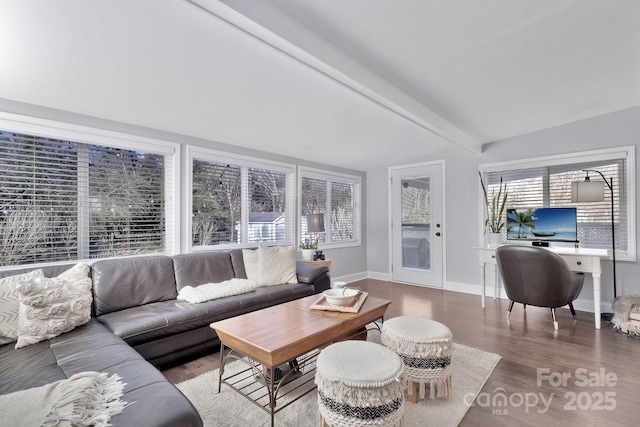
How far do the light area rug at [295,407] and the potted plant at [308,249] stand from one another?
92.2 inches

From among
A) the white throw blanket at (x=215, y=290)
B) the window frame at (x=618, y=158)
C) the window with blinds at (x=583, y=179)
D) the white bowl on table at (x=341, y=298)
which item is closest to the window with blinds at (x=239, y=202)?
the white throw blanket at (x=215, y=290)

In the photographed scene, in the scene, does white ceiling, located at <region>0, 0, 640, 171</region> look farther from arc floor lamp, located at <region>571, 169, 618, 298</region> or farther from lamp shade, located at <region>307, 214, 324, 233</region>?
lamp shade, located at <region>307, 214, 324, 233</region>

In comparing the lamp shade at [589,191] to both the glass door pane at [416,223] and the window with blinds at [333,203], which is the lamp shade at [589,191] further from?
the window with blinds at [333,203]

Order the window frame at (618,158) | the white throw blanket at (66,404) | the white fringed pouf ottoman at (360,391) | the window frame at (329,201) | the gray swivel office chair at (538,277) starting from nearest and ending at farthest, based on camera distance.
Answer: the white throw blanket at (66,404)
the white fringed pouf ottoman at (360,391)
the gray swivel office chair at (538,277)
the window frame at (618,158)
the window frame at (329,201)

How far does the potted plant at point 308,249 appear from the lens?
4.45 metres

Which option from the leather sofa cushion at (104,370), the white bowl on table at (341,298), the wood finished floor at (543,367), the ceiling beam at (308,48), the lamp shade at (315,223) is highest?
the ceiling beam at (308,48)

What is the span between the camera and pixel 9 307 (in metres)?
1.92

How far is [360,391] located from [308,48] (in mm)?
2029

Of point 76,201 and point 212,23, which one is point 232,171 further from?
point 212,23

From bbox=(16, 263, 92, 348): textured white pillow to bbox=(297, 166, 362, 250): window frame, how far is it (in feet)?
9.57

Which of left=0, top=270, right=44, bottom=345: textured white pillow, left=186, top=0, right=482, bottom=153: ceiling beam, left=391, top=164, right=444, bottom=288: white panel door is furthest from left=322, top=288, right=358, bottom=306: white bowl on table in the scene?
left=391, top=164, right=444, bottom=288: white panel door

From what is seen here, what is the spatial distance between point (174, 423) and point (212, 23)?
2047 mm

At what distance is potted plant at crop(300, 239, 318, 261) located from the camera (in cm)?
445

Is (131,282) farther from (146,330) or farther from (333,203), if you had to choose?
(333,203)
